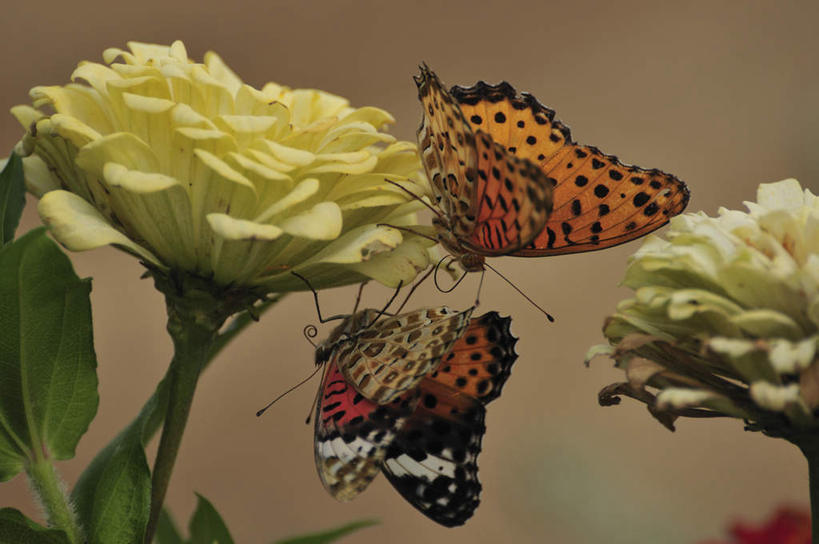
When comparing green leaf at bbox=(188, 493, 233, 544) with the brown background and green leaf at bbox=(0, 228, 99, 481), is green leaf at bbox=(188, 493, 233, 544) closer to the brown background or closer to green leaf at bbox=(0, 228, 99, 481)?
green leaf at bbox=(0, 228, 99, 481)

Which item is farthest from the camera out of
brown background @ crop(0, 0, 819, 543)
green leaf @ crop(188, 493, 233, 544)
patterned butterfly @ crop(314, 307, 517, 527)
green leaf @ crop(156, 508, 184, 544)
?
brown background @ crop(0, 0, 819, 543)

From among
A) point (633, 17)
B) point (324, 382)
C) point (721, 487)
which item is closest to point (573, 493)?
point (721, 487)

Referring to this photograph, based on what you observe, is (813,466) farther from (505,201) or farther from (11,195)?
(11,195)

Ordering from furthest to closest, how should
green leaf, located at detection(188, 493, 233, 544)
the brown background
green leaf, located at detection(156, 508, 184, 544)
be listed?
1. the brown background
2. green leaf, located at detection(156, 508, 184, 544)
3. green leaf, located at detection(188, 493, 233, 544)

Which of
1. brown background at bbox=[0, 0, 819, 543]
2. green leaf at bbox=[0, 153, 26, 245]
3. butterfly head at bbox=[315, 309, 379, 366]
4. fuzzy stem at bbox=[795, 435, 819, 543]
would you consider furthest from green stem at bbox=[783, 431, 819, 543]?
brown background at bbox=[0, 0, 819, 543]

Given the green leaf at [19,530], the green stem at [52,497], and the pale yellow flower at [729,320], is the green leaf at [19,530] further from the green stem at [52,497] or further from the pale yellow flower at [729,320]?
the pale yellow flower at [729,320]

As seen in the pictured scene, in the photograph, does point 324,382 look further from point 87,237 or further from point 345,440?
point 87,237

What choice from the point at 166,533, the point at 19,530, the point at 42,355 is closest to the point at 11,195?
the point at 42,355
